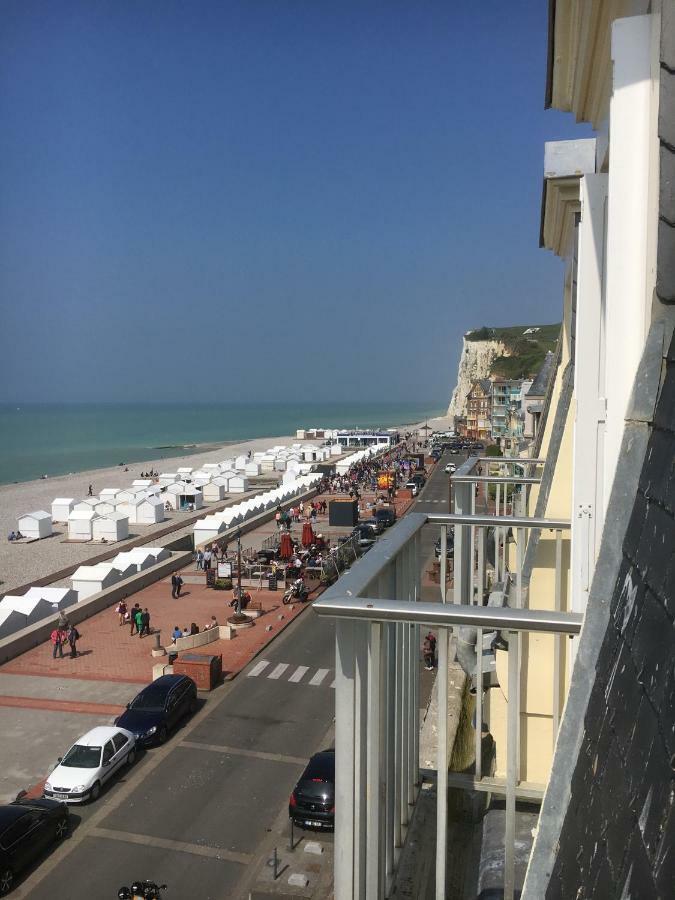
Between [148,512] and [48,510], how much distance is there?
510 inches

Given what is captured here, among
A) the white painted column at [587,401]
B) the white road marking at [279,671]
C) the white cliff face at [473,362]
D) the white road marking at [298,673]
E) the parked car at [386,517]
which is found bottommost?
the white road marking at [279,671]

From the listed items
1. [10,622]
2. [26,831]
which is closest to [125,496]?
[10,622]

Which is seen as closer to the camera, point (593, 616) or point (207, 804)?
point (593, 616)

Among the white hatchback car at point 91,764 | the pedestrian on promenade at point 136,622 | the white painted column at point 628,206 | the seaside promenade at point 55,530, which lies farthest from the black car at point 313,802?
the seaside promenade at point 55,530

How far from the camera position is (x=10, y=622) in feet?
61.9

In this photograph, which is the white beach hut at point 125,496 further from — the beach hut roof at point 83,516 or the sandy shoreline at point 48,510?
the beach hut roof at point 83,516

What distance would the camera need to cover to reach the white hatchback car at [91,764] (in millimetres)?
11023

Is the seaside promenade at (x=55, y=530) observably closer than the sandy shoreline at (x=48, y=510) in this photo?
Yes

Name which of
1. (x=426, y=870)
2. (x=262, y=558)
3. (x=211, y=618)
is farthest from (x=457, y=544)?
(x=262, y=558)

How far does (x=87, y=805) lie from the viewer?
1107 centimetres

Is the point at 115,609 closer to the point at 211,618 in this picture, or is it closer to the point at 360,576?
the point at 211,618

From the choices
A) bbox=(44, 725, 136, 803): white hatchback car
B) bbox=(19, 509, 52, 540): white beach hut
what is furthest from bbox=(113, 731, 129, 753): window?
bbox=(19, 509, 52, 540): white beach hut

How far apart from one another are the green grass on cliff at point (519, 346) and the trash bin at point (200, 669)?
78366mm

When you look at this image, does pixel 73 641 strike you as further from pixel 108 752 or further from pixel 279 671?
pixel 108 752
